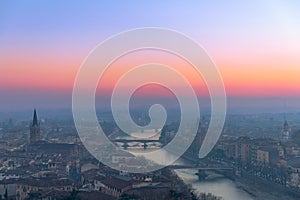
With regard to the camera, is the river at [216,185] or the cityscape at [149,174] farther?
the river at [216,185]

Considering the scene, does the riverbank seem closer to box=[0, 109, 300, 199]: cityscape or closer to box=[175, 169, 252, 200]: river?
box=[0, 109, 300, 199]: cityscape

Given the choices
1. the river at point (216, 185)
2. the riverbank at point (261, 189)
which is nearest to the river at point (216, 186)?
the river at point (216, 185)

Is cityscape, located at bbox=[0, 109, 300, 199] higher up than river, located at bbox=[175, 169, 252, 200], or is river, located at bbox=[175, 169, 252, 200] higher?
cityscape, located at bbox=[0, 109, 300, 199]

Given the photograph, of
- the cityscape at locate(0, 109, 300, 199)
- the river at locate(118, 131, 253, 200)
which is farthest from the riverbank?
the river at locate(118, 131, 253, 200)

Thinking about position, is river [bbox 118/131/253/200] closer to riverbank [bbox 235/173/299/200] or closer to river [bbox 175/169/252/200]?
river [bbox 175/169/252/200]

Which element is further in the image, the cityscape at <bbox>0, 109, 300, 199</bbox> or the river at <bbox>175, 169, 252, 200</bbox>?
the river at <bbox>175, 169, 252, 200</bbox>

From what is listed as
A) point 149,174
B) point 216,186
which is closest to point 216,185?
point 216,186

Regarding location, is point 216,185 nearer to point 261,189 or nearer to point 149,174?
point 261,189

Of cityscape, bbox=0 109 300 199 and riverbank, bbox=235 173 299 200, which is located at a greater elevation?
cityscape, bbox=0 109 300 199

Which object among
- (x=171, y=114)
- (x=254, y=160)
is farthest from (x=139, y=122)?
(x=254, y=160)

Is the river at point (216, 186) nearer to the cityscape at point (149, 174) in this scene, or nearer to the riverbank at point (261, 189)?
the cityscape at point (149, 174)

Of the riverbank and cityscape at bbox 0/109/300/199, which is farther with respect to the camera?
the riverbank
